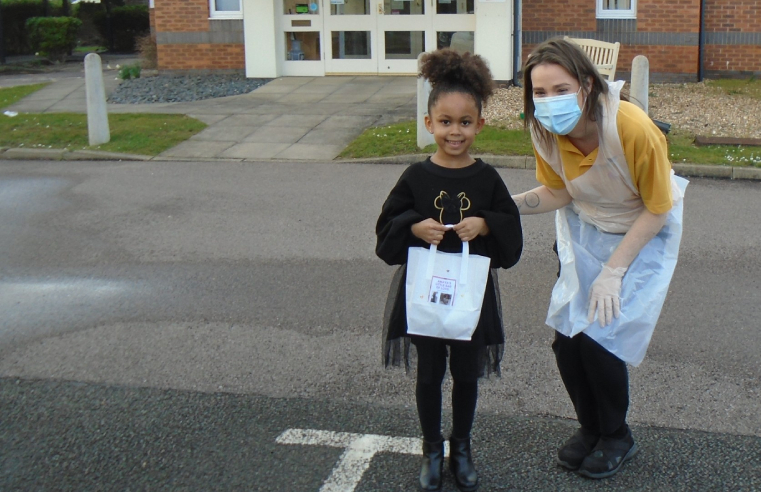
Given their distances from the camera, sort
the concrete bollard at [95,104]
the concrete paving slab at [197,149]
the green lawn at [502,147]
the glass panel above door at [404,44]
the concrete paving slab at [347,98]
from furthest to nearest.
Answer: the glass panel above door at [404,44] < the concrete paving slab at [347,98] < the concrete bollard at [95,104] < the concrete paving slab at [197,149] < the green lawn at [502,147]

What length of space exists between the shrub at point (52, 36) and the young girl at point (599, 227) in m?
23.5

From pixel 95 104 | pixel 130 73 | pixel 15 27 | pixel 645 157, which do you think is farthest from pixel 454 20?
pixel 15 27

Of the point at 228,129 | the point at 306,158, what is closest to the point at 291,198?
the point at 306,158

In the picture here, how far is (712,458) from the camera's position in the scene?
12.2 feet

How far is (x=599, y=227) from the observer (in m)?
3.45

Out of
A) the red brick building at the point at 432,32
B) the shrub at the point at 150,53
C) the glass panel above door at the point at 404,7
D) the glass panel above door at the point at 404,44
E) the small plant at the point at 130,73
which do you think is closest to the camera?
the red brick building at the point at 432,32

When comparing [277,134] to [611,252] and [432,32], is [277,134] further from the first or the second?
[611,252]

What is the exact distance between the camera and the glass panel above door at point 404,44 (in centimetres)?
1623

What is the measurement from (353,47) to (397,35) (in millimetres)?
864

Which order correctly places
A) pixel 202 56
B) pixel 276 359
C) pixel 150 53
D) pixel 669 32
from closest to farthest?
pixel 276 359
pixel 669 32
pixel 202 56
pixel 150 53

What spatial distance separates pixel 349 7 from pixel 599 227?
1371cm

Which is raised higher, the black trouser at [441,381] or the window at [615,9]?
the window at [615,9]

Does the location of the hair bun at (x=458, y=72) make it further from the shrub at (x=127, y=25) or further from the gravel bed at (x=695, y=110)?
the shrub at (x=127, y=25)

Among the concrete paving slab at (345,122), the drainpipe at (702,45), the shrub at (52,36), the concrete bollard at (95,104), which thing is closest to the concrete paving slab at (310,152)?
the concrete paving slab at (345,122)
